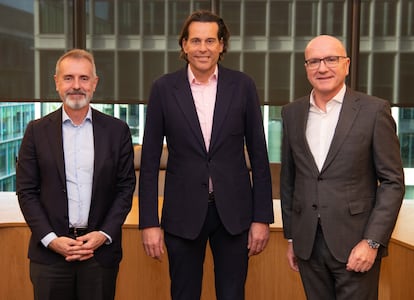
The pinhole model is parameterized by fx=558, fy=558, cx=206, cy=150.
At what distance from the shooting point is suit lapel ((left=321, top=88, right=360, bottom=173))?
1.92m

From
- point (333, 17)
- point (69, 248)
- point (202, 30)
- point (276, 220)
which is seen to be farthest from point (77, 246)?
point (333, 17)

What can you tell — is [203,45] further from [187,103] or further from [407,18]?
[407,18]

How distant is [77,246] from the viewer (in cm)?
199

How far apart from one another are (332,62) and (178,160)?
0.66m

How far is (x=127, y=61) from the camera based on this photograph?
17.7 feet

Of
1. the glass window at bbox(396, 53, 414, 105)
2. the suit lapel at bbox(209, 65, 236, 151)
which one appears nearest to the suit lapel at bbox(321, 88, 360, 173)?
the suit lapel at bbox(209, 65, 236, 151)

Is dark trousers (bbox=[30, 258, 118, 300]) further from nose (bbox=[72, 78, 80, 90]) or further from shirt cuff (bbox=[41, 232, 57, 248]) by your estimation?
nose (bbox=[72, 78, 80, 90])

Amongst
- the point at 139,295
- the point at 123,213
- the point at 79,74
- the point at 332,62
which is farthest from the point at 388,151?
the point at 139,295

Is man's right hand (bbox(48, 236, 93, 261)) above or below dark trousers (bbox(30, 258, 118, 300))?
above

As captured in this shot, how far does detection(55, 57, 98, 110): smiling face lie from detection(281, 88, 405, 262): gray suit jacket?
31.9 inches

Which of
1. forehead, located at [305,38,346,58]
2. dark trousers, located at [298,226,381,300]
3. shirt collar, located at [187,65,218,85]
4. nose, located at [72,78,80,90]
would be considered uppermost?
forehead, located at [305,38,346,58]

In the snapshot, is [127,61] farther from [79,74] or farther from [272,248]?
[79,74]

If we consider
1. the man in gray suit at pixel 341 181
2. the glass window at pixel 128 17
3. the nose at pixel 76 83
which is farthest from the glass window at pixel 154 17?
the man in gray suit at pixel 341 181

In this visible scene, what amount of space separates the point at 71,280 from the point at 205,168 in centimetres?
64
